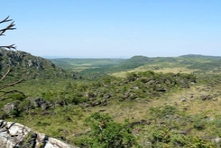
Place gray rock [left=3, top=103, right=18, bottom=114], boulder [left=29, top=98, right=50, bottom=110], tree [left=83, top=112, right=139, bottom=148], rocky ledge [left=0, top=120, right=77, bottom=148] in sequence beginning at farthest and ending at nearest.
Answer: boulder [left=29, top=98, right=50, bottom=110], gray rock [left=3, top=103, right=18, bottom=114], tree [left=83, top=112, right=139, bottom=148], rocky ledge [left=0, top=120, right=77, bottom=148]

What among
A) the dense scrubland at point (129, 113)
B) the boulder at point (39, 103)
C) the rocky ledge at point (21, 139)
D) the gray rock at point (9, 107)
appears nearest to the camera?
the rocky ledge at point (21, 139)

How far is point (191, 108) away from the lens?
79688mm

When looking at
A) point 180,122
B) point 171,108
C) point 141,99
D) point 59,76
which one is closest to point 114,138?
point 180,122

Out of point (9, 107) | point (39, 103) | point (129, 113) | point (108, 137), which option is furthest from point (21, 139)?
point (39, 103)

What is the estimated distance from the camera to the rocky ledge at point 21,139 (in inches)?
454

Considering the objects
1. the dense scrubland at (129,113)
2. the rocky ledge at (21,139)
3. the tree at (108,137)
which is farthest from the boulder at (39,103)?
the rocky ledge at (21,139)

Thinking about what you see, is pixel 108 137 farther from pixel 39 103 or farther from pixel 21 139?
pixel 39 103

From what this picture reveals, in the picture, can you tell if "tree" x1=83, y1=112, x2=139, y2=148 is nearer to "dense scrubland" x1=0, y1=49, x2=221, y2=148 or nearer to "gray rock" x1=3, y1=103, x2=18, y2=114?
"dense scrubland" x1=0, y1=49, x2=221, y2=148

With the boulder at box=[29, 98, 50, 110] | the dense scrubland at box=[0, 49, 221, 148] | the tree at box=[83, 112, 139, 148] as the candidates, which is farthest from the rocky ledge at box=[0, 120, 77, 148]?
the boulder at box=[29, 98, 50, 110]

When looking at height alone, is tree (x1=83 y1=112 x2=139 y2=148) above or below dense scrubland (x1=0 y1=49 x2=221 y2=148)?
above

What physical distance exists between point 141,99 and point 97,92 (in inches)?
815

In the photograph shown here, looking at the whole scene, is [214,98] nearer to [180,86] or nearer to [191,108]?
[191,108]

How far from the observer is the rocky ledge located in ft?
37.9

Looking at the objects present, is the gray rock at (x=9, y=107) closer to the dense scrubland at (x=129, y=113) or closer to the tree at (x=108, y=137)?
the dense scrubland at (x=129, y=113)
